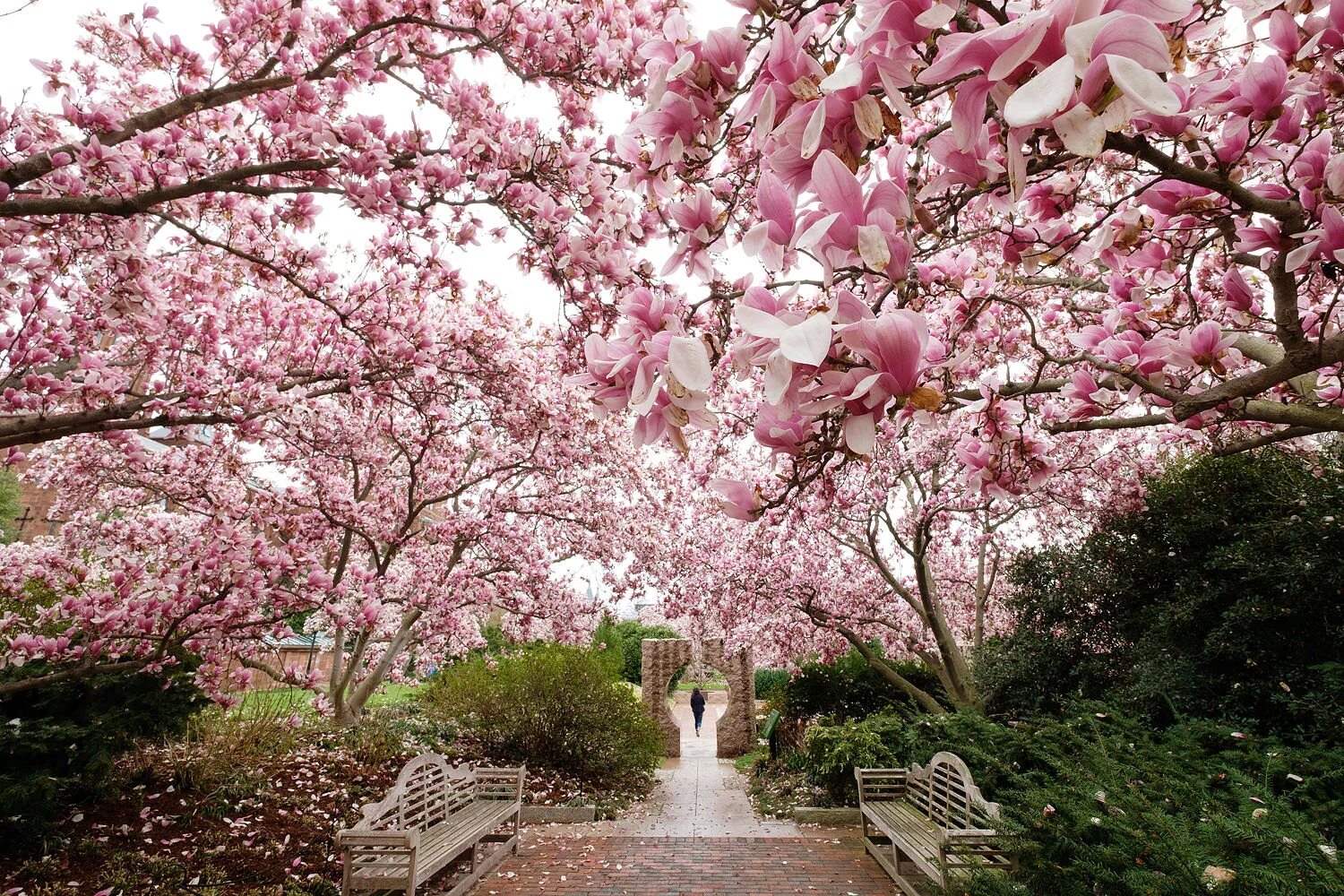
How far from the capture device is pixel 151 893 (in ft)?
12.4

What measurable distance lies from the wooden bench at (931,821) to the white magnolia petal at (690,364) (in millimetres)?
3915

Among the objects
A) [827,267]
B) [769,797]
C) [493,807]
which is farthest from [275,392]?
[769,797]

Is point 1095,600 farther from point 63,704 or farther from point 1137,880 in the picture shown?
point 63,704

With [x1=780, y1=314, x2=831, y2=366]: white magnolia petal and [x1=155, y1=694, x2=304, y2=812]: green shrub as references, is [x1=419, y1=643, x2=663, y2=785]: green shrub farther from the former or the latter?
[x1=780, y1=314, x2=831, y2=366]: white magnolia petal

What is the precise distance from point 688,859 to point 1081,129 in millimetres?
6745

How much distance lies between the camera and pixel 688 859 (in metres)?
6.03

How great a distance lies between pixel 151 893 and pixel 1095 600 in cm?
762

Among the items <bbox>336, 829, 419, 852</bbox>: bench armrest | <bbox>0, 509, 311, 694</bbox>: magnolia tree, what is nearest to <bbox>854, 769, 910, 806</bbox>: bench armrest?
<bbox>336, 829, 419, 852</bbox>: bench armrest

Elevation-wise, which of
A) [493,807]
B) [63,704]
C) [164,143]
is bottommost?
[493,807]

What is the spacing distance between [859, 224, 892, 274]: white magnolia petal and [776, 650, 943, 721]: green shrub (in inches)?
415

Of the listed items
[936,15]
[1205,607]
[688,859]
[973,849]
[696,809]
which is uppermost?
[936,15]

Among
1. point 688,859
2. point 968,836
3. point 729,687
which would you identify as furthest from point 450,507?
point 729,687

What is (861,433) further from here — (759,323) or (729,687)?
(729,687)

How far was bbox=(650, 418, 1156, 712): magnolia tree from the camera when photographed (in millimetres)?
7270
